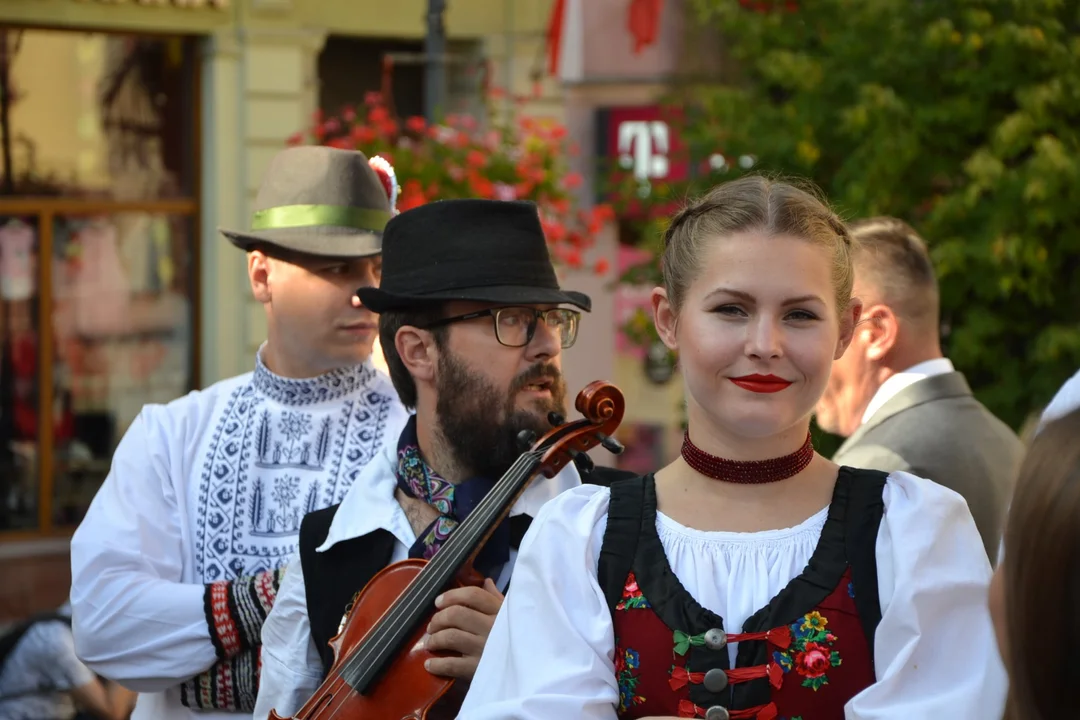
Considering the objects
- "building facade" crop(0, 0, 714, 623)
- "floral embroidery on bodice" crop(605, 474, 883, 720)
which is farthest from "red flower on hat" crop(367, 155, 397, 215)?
"building facade" crop(0, 0, 714, 623)

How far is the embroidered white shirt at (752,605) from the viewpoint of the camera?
1.99 meters

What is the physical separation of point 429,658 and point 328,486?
0.96 metres

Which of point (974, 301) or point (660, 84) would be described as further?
point (660, 84)

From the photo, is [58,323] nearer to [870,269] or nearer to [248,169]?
[248,169]

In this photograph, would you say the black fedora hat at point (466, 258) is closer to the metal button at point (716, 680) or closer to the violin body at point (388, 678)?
the violin body at point (388, 678)

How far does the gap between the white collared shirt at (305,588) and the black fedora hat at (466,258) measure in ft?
1.19

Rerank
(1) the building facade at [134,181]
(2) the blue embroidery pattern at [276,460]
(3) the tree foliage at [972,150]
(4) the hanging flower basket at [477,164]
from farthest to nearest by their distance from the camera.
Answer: (1) the building facade at [134,181] → (4) the hanging flower basket at [477,164] → (3) the tree foliage at [972,150] → (2) the blue embroidery pattern at [276,460]

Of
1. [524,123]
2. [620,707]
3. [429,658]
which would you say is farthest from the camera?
[524,123]

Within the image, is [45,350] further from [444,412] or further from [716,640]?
[716,640]

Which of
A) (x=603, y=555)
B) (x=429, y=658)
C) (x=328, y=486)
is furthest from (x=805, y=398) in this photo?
(x=328, y=486)

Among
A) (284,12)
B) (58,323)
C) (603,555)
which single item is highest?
(284,12)

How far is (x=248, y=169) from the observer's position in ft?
34.8

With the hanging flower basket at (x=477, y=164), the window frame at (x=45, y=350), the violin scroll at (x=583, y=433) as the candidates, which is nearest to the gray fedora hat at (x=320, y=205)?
the violin scroll at (x=583, y=433)

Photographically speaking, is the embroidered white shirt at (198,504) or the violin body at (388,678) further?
the embroidered white shirt at (198,504)
